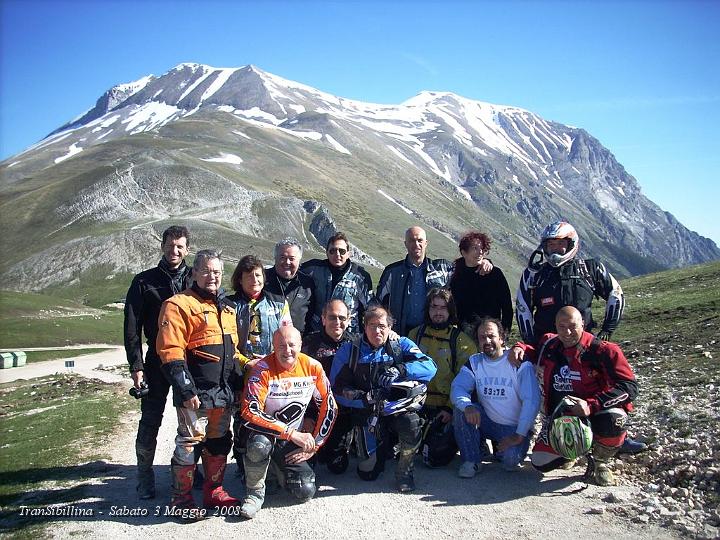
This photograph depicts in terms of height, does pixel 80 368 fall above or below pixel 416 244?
below

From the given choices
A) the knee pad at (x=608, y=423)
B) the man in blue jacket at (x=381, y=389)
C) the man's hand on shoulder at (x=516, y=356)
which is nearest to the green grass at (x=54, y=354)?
the man in blue jacket at (x=381, y=389)

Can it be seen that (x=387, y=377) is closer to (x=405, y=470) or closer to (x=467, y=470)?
(x=405, y=470)

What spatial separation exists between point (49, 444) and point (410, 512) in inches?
301

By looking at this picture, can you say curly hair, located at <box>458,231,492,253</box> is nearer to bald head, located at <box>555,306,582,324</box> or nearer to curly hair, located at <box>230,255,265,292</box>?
bald head, located at <box>555,306,582,324</box>

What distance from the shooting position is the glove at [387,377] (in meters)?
7.15

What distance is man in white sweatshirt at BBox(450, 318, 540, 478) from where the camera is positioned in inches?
287

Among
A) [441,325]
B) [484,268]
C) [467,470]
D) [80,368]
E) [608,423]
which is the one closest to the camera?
[608,423]

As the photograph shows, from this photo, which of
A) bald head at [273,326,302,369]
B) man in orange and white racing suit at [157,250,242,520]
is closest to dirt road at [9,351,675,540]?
man in orange and white racing suit at [157,250,242,520]

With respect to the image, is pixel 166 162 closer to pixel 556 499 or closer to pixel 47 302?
pixel 47 302

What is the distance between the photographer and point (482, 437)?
25.0 feet

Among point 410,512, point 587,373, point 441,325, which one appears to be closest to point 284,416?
point 410,512

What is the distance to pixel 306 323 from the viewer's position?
8.33 meters

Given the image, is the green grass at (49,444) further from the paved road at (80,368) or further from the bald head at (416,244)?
the bald head at (416,244)

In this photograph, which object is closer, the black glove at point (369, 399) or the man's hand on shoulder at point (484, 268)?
the black glove at point (369, 399)
